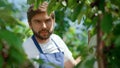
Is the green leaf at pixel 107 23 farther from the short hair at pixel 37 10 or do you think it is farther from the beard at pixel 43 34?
the beard at pixel 43 34

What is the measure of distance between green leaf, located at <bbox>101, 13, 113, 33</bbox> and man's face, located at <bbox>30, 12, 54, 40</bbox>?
2104mm

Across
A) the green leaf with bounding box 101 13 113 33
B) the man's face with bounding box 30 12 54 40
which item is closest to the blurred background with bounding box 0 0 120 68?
the green leaf with bounding box 101 13 113 33

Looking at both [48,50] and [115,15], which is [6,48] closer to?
[115,15]

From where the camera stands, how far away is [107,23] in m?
0.97

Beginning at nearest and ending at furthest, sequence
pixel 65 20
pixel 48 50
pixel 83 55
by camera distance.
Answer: pixel 83 55
pixel 48 50
pixel 65 20

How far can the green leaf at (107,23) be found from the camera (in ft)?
3.09

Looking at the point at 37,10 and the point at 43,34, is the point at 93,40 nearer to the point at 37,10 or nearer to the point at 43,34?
the point at 37,10

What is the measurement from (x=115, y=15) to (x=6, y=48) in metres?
0.32

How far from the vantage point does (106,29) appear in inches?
37.1

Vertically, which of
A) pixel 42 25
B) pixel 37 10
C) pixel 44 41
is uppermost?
pixel 37 10

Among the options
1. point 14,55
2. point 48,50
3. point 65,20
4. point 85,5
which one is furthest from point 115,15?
point 65,20

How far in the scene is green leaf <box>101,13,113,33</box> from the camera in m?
0.94

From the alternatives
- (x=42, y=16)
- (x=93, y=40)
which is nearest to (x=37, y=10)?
(x=42, y=16)

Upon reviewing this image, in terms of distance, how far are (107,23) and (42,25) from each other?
2.19 metres
